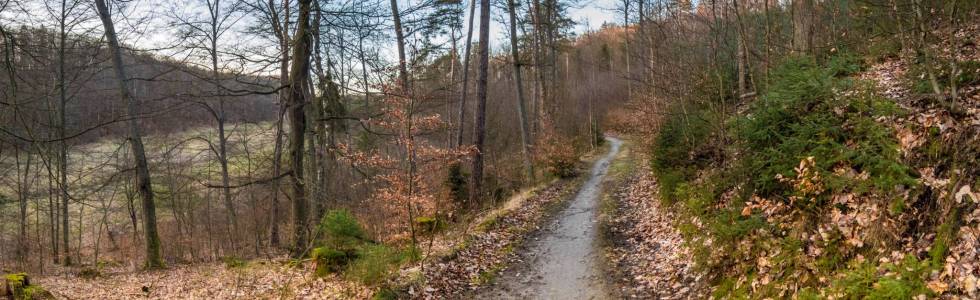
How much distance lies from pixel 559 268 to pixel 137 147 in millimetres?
11133

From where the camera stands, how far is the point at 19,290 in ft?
25.8

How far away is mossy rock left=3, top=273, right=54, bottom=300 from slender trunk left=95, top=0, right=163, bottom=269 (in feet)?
14.2

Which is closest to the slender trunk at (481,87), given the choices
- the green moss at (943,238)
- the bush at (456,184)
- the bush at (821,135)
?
the bush at (456,184)

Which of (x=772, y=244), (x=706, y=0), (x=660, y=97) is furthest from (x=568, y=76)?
(x=772, y=244)

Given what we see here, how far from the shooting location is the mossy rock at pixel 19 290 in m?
7.74

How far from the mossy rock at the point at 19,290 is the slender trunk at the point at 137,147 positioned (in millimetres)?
4321

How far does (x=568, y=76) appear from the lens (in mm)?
47375

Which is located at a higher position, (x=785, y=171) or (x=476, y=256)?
(x=785, y=171)

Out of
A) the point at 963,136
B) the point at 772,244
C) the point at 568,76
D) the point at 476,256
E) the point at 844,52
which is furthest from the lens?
the point at 568,76

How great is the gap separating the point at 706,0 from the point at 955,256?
8.51 meters

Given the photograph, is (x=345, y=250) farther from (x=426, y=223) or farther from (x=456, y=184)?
(x=456, y=184)

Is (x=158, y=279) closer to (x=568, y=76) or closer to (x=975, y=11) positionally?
(x=975, y=11)

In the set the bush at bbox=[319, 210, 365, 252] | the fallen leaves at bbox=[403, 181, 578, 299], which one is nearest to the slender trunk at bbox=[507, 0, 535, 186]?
the fallen leaves at bbox=[403, 181, 578, 299]

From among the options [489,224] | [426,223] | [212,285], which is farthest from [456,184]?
[212,285]
